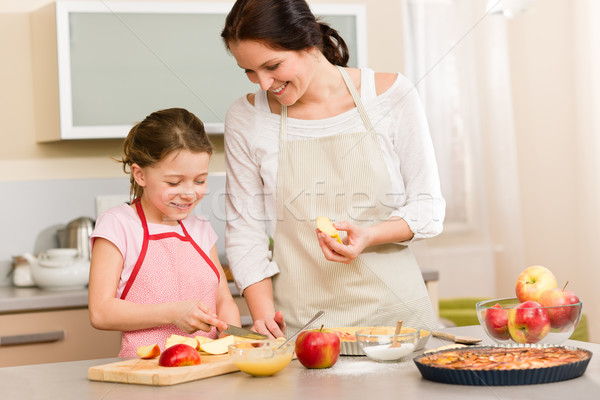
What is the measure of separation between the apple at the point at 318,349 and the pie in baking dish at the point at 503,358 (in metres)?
0.16

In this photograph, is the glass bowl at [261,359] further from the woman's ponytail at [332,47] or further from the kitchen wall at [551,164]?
the kitchen wall at [551,164]

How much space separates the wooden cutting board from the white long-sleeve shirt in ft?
1.32

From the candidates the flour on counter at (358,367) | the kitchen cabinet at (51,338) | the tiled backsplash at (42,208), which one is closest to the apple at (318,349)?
the flour on counter at (358,367)

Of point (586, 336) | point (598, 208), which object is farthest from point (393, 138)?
point (598, 208)

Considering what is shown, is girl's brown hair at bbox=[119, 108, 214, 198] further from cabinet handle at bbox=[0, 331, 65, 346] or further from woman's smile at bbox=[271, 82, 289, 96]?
cabinet handle at bbox=[0, 331, 65, 346]

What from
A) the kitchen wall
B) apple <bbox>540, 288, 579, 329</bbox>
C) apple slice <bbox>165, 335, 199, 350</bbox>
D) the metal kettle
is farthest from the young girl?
the kitchen wall

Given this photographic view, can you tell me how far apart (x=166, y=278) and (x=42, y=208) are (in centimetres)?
120

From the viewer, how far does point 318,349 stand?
1.22 meters

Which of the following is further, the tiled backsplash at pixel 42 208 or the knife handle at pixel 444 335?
the tiled backsplash at pixel 42 208

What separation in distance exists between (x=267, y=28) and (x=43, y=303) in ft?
3.93

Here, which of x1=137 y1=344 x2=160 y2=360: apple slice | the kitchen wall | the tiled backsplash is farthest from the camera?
the kitchen wall

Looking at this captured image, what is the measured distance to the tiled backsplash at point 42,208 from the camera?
102 inches

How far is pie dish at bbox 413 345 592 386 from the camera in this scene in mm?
1060

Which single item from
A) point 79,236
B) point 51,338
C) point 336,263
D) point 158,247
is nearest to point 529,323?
point 336,263
